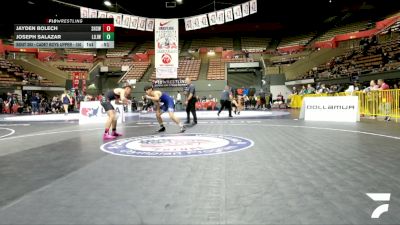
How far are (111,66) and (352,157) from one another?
3583 cm

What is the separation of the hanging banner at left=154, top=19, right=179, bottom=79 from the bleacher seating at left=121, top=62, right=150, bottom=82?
21512mm

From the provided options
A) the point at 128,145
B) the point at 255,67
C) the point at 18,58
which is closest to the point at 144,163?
the point at 128,145

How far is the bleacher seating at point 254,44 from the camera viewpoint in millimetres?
37869

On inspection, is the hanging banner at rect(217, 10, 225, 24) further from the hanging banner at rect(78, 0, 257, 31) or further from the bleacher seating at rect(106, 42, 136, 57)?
the bleacher seating at rect(106, 42, 136, 57)

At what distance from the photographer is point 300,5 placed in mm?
30984

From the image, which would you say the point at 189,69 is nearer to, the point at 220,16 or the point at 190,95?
the point at 220,16

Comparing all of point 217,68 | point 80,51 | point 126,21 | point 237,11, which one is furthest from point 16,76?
point 237,11

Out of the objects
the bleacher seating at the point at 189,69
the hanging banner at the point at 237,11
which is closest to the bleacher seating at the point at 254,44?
the bleacher seating at the point at 189,69

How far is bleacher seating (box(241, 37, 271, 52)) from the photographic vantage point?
37.9 metres

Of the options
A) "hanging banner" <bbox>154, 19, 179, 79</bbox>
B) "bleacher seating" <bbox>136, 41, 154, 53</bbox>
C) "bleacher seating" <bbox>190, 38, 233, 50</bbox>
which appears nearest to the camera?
"hanging banner" <bbox>154, 19, 179, 79</bbox>

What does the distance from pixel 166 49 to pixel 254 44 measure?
27837 mm

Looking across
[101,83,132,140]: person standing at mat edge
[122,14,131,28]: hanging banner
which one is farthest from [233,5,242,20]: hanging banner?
[101,83,132,140]: person standing at mat edge
